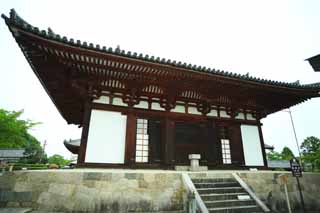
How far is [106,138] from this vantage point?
251 inches

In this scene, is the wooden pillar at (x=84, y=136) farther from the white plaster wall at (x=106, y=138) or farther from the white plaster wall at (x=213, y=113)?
the white plaster wall at (x=213, y=113)

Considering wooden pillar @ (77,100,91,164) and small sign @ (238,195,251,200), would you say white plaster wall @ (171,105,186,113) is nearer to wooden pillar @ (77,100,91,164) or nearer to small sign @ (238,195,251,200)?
wooden pillar @ (77,100,91,164)

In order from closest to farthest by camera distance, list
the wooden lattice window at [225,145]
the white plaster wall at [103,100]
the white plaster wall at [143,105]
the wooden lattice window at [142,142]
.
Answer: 1. the white plaster wall at [103,100]
2. the wooden lattice window at [142,142]
3. the white plaster wall at [143,105]
4. the wooden lattice window at [225,145]

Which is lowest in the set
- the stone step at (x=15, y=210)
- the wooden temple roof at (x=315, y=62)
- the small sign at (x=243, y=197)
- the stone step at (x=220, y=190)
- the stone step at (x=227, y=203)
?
the stone step at (x=15, y=210)

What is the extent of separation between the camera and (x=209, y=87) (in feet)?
23.3

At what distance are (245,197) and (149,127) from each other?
13.4 ft

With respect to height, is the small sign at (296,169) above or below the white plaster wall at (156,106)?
below

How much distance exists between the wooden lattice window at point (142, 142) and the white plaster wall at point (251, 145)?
478cm

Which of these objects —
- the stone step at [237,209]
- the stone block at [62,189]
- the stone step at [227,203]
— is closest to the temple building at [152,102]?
the stone block at [62,189]

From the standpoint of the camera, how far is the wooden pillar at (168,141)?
6930 mm

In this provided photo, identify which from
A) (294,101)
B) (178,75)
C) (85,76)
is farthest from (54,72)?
(294,101)

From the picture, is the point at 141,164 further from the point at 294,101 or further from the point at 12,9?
the point at 294,101

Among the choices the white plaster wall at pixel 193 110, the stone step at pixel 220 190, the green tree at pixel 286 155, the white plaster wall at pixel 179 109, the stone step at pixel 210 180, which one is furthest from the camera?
the green tree at pixel 286 155

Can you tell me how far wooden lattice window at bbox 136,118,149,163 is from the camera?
22.4 feet
